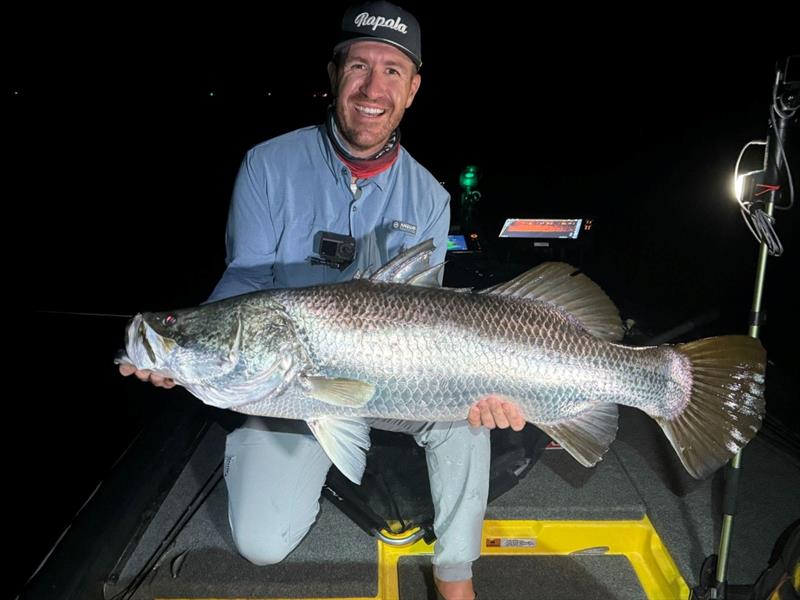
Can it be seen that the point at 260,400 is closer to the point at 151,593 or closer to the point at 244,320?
the point at 244,320

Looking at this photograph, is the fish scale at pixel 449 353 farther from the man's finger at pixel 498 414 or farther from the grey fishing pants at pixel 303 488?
the grey fishing pants at pixel 303 488

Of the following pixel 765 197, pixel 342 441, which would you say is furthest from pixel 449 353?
pixel 765 197

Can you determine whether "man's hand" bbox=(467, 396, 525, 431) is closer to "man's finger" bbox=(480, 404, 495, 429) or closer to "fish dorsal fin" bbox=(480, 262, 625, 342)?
"man's finger" bbox=(480, 404, 495, 429)

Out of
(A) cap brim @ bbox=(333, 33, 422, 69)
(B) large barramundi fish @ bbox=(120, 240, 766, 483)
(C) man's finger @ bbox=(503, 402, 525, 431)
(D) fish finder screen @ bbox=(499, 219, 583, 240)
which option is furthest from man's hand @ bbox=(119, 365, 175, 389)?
(D) fish finder screen @ bbox=(499, 219, 583, 240)

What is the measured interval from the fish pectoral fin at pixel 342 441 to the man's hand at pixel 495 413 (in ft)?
1.45

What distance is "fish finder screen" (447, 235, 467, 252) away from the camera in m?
5.27

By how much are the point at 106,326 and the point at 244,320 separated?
6.68 meters

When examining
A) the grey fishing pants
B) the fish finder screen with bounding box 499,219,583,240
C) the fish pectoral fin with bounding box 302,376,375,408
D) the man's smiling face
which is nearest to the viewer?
the fish pectoral fin with bounding box 302,376,375,408

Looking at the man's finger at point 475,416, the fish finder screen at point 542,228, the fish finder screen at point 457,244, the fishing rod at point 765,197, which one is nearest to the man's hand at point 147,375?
the man's finger at point 475,416

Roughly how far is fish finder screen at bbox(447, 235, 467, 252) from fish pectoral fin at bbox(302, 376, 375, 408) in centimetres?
362

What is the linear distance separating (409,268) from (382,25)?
51.6 inches

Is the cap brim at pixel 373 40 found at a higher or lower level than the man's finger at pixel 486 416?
higher

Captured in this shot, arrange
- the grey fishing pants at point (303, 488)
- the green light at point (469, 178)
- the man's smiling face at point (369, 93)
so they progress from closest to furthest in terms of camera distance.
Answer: the grey fishing pants at point (303, 488)
the man's smiling face at point (369, 93)
the green light at point (469, 178)

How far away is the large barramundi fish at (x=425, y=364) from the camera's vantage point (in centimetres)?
177
